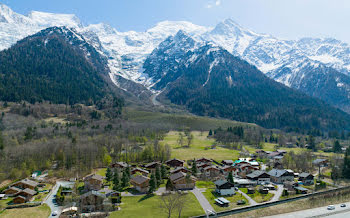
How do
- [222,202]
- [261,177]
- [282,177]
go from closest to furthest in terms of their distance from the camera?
[222,202] → [282,177] → [261,177]

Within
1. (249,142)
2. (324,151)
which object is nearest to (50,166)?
(249,142)

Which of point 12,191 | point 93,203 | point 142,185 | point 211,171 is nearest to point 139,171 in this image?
point 142,185

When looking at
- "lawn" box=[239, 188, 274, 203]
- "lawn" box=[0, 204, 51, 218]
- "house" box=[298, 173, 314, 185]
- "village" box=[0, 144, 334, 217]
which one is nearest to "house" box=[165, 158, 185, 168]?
"village" box=[0, 144, 334, 217]

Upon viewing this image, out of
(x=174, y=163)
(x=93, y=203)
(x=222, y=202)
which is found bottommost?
(x=93, y=203)

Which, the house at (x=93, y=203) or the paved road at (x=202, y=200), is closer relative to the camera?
the house at (x=93, y=203)

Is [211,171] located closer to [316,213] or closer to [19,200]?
[316,213]

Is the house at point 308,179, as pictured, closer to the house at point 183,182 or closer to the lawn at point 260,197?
the lawn at point 260,197

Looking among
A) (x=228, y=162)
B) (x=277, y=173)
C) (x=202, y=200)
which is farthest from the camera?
(x=228, y=162)

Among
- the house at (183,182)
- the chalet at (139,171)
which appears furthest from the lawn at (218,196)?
the chalet at (139,171)
